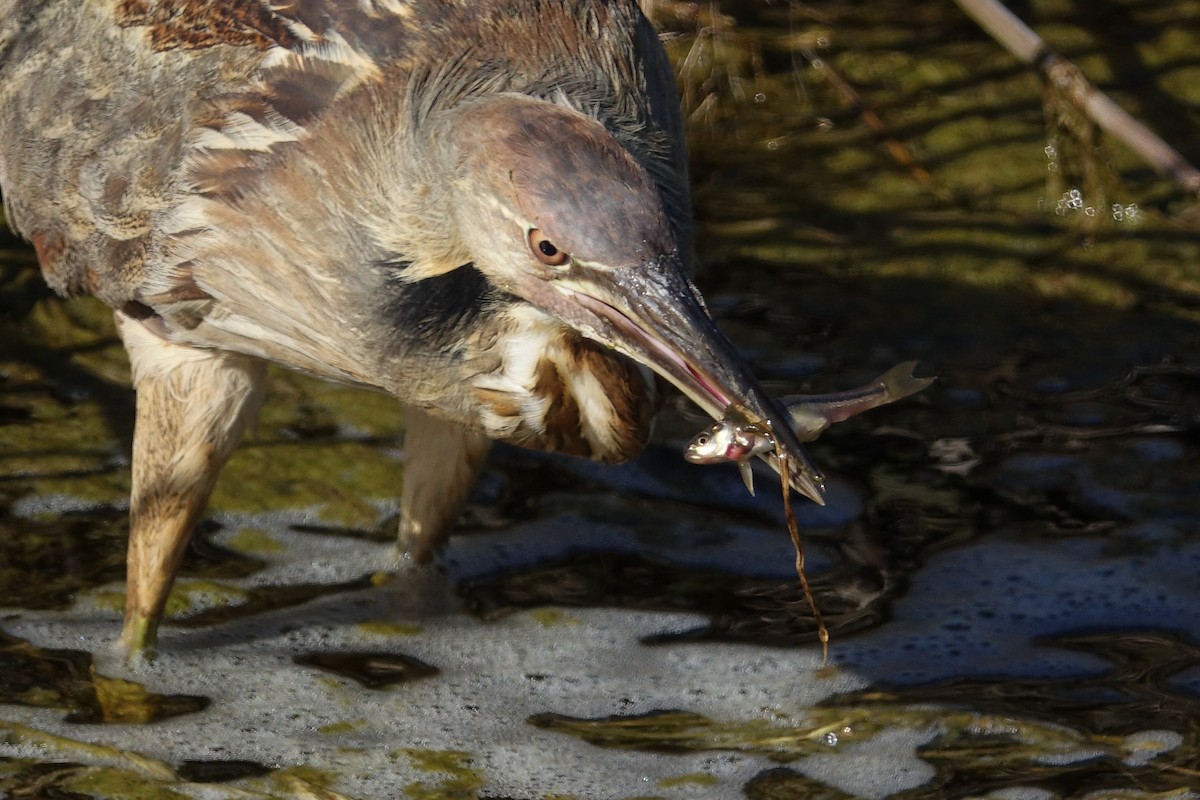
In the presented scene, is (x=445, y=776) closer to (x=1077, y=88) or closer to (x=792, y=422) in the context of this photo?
(x=792, y=422)

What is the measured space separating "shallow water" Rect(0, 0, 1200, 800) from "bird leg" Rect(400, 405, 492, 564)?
103mm

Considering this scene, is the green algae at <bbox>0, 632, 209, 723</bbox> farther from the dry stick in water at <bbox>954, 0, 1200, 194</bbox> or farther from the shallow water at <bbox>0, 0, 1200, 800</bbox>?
the dry stick in water at <bbox>954, 0, 1200, 194</bbox>

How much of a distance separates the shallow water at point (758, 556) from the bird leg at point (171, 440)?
22cm

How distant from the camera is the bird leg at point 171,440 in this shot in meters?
3.73

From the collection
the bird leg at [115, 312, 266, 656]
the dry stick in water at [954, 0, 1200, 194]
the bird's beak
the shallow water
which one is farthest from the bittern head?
the dry stick in water at [954, 0, 1200, 194]

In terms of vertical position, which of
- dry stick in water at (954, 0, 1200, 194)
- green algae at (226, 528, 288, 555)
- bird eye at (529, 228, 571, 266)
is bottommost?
Answer: green algae at (226, 528, 288, 555)

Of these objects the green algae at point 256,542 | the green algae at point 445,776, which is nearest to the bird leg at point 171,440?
the green algae at point 256,542

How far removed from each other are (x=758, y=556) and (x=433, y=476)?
852 mm

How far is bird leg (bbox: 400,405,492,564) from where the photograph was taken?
422cm

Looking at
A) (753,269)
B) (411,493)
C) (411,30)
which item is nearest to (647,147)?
(411,30)

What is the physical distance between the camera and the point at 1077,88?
4969 millimetres

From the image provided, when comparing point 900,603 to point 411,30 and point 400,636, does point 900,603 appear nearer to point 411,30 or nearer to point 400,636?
point 400,636

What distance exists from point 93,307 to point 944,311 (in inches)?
102

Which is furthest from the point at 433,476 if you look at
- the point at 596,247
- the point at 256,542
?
the point at 596,247
